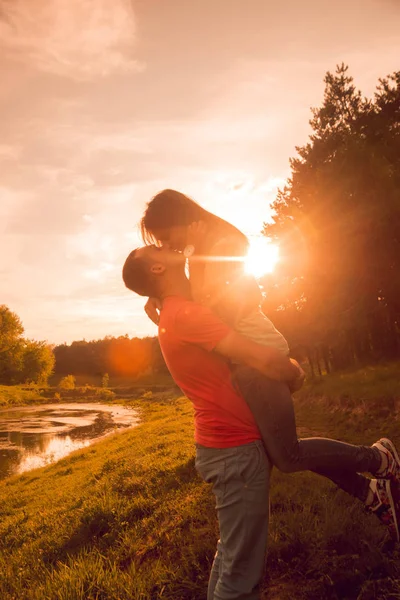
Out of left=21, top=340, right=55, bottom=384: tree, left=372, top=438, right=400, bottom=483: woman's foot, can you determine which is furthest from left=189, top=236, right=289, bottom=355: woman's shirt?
left=21, top=340, right=55, bottom=384: tree

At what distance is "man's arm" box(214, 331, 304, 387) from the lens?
2.16m

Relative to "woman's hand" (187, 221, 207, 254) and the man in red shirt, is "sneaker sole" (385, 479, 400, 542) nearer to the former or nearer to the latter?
the man in red shirt

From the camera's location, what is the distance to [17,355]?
68750 mm

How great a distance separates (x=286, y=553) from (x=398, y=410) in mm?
7831

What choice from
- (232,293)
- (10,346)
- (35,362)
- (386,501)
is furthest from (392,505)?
(35,362)

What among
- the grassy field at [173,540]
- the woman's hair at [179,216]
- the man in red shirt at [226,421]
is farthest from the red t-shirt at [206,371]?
the grassy field at [173,540]

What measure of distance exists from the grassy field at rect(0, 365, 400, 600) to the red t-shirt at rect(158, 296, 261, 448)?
1.48 metres

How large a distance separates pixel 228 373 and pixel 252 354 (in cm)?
24

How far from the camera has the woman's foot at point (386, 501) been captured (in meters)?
2.71

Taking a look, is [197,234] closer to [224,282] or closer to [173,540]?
[224,282]

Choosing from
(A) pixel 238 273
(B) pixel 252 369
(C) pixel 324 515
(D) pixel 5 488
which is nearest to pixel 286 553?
(C) pixel 324 515

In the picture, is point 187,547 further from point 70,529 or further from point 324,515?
point 70,529

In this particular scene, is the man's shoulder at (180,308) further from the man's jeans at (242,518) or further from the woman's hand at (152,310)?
the man's jeans at (242,518)

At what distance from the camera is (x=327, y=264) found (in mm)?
16047
